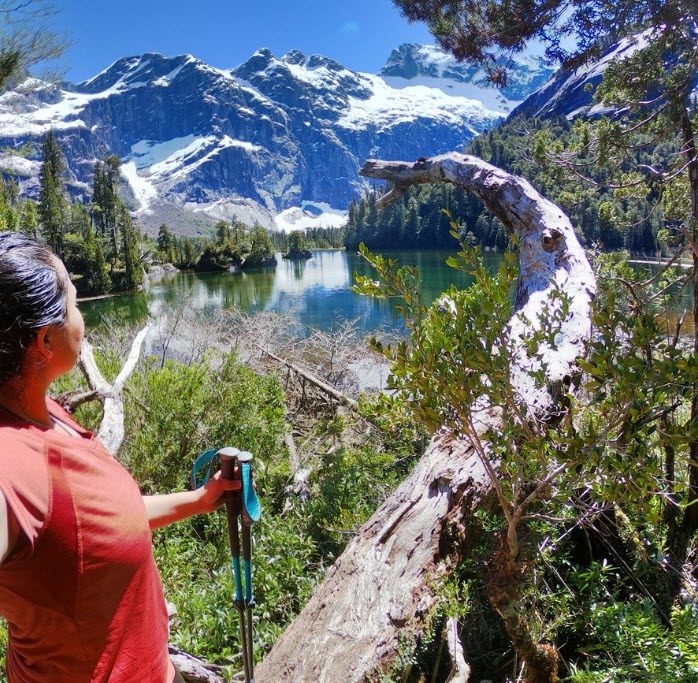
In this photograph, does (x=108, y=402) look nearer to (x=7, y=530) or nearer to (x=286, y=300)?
(x=7, y=530)

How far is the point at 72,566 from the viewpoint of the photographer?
859 millimetres

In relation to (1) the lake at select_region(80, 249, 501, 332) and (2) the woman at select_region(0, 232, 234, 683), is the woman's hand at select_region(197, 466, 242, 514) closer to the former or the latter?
(2) the woman at select_region(0, 232, 234, 683)

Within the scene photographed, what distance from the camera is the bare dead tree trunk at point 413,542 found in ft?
5.54

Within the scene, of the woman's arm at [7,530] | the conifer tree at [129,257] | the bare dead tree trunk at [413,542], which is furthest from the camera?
the conifer tree at [129,257]

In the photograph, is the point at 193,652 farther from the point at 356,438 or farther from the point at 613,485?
the point at 356,438

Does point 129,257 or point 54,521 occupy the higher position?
point 129,257

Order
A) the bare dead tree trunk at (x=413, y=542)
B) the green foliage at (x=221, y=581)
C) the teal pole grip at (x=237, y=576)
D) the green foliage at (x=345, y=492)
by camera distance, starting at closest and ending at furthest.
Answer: the teal pole grip at (x=237, y=576) → the bare dead tree trunk at (x=413, y=542) → the green foliage at (x=221, y=581) → the green foliage at (x=345, y=492)

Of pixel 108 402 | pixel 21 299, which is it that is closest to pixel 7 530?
pixel 21 299

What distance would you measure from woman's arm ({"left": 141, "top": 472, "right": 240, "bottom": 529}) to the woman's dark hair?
63cm

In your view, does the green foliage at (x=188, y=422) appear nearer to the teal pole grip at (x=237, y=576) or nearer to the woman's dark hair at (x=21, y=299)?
the teal pole grip at (x=237, y=576)

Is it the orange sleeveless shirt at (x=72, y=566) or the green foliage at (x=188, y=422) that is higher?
the orange sleeveless shirt at (x=72, y=566)

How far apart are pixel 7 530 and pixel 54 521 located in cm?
8

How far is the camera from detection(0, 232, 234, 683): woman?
2.64 feet

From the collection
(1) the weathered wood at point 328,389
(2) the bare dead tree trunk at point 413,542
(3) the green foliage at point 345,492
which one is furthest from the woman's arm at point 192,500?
(1) the weathered wood at point 328,389
